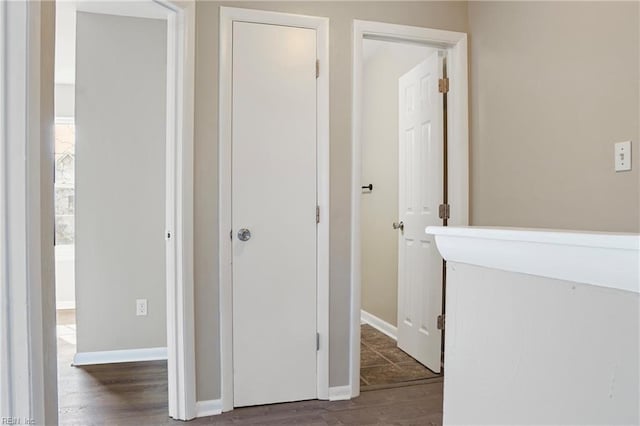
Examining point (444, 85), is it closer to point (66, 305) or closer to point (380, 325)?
point (380, 325)

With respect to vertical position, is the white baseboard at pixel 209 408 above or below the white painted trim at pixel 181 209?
below

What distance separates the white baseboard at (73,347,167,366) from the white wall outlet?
263 millimetres

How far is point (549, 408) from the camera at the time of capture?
1.74 ft

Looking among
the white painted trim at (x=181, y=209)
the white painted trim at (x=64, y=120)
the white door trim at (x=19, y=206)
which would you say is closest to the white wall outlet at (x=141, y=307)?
the white painted trim at (x=181, y=209)

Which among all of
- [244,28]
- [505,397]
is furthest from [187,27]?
[505,397]

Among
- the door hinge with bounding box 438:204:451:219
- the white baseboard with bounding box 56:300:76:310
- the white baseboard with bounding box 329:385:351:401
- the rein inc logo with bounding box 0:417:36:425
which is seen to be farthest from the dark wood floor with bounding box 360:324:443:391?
the white baseboard with bounding box 56:300:76:310

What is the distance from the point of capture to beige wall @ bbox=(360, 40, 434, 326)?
11.8 feet

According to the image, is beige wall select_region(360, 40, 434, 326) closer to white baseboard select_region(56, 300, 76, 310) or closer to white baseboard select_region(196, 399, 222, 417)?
white baseboard select_region(196, 399, 222, 417)

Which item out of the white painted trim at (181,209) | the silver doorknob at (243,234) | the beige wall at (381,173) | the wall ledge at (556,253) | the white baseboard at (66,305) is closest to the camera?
the wall ledge at (556,253)

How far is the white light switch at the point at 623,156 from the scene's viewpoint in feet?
5.59

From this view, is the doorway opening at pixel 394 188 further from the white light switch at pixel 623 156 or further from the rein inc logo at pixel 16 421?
the rein inc logo at pixel 16 421

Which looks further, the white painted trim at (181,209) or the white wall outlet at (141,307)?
the white wall outlet at (141,307)

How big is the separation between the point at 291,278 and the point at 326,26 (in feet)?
4.56

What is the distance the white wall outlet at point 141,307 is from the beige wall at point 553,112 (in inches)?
92.6
